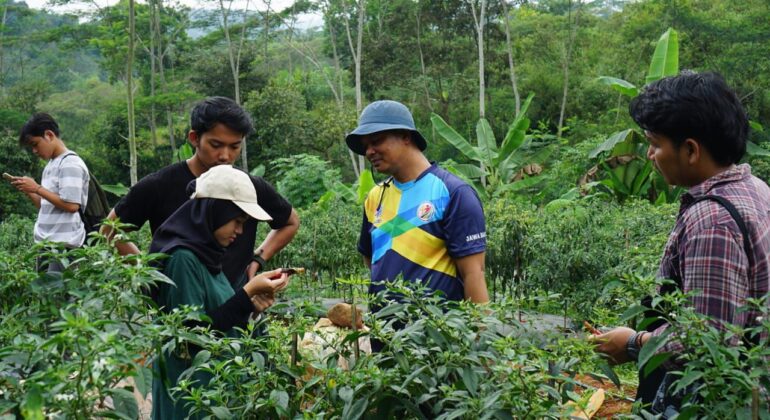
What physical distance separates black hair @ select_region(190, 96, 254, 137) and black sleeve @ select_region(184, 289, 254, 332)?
2.82 feet

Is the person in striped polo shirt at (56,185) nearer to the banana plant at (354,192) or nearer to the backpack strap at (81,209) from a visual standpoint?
the backpack strap at (81,209)

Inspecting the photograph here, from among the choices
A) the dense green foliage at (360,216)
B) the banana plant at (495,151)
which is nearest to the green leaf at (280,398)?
the dense green foliage at (360,216)

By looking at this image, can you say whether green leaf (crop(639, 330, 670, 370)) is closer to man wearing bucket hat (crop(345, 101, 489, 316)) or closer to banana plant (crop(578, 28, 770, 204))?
man wearing bucket hat (crop(345, 101, 489, 316))

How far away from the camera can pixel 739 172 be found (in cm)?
192

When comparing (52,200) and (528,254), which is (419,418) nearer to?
(52,200)

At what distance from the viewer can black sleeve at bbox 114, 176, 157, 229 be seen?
3256 mm

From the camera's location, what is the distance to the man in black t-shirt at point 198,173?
3176 mm

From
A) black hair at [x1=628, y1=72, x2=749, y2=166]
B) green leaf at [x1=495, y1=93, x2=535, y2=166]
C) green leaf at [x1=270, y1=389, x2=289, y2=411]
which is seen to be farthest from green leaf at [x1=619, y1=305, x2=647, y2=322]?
green leaf at [x1=495, y1=93, x2=535, y2=166]

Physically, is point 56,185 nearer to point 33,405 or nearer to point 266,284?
point 266,284

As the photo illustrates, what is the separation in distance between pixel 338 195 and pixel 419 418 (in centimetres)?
956

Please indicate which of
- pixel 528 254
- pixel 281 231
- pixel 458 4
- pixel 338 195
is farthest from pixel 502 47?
pixel 281 231

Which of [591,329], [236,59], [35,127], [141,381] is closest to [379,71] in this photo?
[236,59]

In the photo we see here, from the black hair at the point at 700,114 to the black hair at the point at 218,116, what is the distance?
172 centimetres

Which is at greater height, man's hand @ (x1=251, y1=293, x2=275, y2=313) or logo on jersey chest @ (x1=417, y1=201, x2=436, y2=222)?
logo on jersey chest @ (x1=417, y1=201, x2=436, y2=222)
